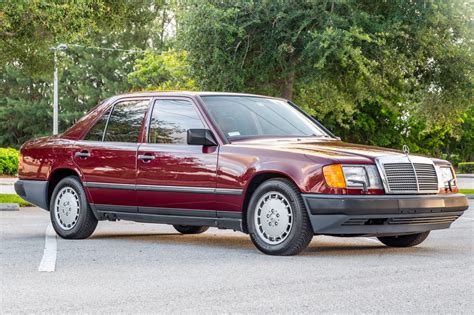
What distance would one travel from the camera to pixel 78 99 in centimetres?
7488

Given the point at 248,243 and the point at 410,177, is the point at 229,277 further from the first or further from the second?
the point at 248,243

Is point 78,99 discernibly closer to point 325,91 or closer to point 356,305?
point 325,91

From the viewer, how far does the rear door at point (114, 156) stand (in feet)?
38.2

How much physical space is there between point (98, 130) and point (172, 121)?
1292 millimetres

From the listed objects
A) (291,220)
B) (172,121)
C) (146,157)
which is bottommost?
(291,220)

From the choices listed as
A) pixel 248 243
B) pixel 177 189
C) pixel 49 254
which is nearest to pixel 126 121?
pixel 177 189

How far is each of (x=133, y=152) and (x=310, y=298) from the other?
4.80 metres

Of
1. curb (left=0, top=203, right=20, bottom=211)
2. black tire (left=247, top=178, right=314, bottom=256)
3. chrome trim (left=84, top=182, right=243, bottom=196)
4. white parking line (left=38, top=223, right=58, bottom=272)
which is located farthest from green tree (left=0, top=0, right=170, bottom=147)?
black tire (left=247, top=178, right=314, bottom=256)

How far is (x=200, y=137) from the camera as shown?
10.7 meters

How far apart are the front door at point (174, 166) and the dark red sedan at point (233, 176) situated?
14 millimetres

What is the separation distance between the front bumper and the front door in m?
1.39

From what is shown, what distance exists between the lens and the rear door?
38.2 ft

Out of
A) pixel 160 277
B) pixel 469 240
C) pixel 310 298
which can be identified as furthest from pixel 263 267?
pixel 469 240

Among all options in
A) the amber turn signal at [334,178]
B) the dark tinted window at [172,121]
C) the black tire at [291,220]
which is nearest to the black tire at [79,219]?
the dark tinted window at [172,121]
